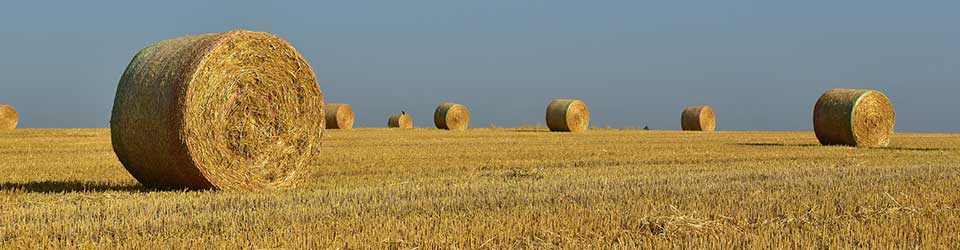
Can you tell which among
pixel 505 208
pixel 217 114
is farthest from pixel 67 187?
pixel 505 208

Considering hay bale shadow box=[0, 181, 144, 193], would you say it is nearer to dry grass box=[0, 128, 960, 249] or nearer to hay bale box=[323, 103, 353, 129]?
dry grass box=[0, 128, 960, 249]

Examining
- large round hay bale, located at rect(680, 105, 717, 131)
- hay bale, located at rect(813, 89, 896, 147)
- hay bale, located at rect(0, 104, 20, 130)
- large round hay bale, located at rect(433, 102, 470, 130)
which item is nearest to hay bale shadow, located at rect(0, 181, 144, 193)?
hay bale, located at rect(813, 89, 896, 147)

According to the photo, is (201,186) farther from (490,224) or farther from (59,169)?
(490,224)

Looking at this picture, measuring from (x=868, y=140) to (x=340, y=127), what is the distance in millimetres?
16245

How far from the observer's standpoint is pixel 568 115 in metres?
28.0

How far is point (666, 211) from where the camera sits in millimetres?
5969

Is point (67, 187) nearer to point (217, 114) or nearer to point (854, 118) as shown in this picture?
point (217, 114)

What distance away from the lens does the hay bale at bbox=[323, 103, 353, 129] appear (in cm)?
2911

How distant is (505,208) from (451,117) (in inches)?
987

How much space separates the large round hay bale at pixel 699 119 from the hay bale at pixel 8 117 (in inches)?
838

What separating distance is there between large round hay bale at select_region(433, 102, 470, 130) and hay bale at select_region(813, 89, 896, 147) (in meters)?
14.3

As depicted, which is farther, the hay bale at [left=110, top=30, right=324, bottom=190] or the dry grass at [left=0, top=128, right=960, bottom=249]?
the hay bale at [left=110, top=30, right=324, bottom=190]

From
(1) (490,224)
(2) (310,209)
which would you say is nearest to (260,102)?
(2) (310,209)

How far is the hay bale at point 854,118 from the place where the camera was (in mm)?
18234
